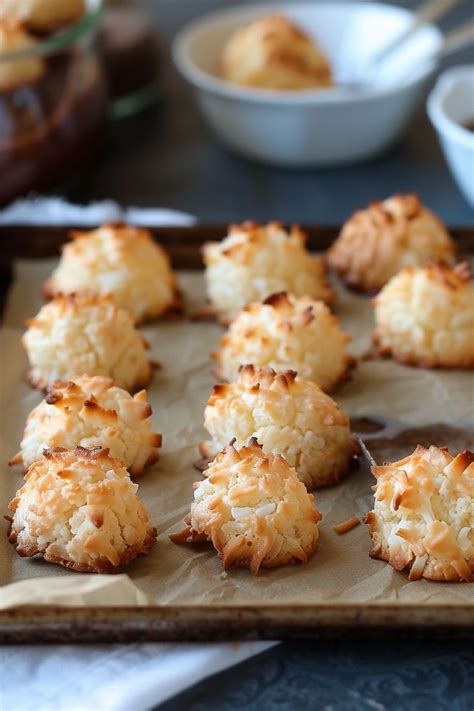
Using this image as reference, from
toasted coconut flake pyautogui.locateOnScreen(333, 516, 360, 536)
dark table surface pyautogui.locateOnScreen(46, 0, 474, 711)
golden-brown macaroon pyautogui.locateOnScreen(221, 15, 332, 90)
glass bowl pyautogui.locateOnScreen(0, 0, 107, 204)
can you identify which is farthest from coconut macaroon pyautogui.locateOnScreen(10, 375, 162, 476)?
golden-brown macaroon pyautogui.locateOnScreen(221, 15, 332, 90)

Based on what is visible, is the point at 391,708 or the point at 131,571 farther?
the point at 131,571

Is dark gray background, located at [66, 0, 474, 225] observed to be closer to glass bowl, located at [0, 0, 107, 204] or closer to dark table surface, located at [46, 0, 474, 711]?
dark table surface, located at [46, 0, 474, 711]

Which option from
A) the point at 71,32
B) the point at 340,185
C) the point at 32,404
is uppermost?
the point at 71,32

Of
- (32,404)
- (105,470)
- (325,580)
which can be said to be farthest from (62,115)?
(325,580)

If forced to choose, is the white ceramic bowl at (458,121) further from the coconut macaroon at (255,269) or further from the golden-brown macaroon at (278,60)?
the coconut macaroon at (255,269)

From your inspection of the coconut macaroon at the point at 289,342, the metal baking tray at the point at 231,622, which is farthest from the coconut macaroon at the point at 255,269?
the metal baking tray at the point at 231,622

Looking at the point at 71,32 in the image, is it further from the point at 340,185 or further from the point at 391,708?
the point at 391,708
